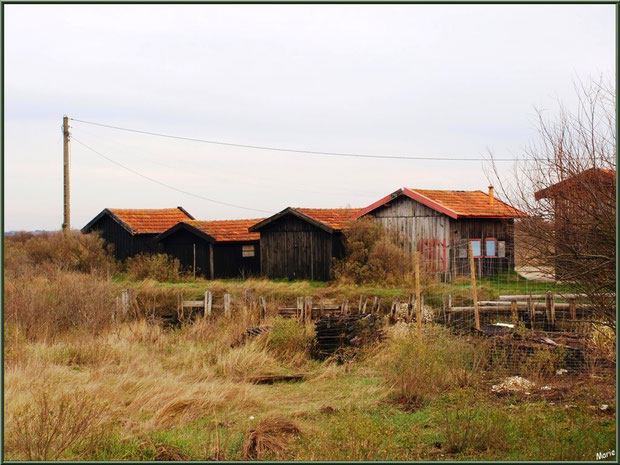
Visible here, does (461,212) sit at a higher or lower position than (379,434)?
higher

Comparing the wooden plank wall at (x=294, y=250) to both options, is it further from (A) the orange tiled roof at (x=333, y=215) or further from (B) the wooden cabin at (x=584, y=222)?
(B) the wooden cabin at (x=584, y=222)

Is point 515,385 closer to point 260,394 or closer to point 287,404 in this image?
point 287,404

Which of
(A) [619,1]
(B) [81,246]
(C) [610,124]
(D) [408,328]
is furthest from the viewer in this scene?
(B) [81,246]

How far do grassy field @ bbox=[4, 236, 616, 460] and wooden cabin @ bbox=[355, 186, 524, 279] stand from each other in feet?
31.0

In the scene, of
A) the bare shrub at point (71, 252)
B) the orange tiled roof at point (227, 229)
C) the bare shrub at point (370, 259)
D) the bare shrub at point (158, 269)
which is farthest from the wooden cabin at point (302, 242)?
the bare shrub at point (71, 252)

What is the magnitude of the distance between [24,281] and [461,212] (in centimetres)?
1515

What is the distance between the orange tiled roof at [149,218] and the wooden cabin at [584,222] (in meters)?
26.5

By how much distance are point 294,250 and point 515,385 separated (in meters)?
18.2

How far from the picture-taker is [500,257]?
27266 millimetres

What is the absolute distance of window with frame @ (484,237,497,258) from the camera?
1074 inches

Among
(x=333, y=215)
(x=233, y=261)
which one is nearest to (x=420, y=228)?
(x=333, y=215)

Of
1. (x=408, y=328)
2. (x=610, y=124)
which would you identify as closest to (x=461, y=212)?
(x=408, y=328)

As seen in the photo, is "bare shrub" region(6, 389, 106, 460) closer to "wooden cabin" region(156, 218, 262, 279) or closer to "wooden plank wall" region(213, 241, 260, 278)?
"wooden cabin" region(156, 218, 262, 279)

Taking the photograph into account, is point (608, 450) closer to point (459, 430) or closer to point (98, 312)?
point (459, 430)
